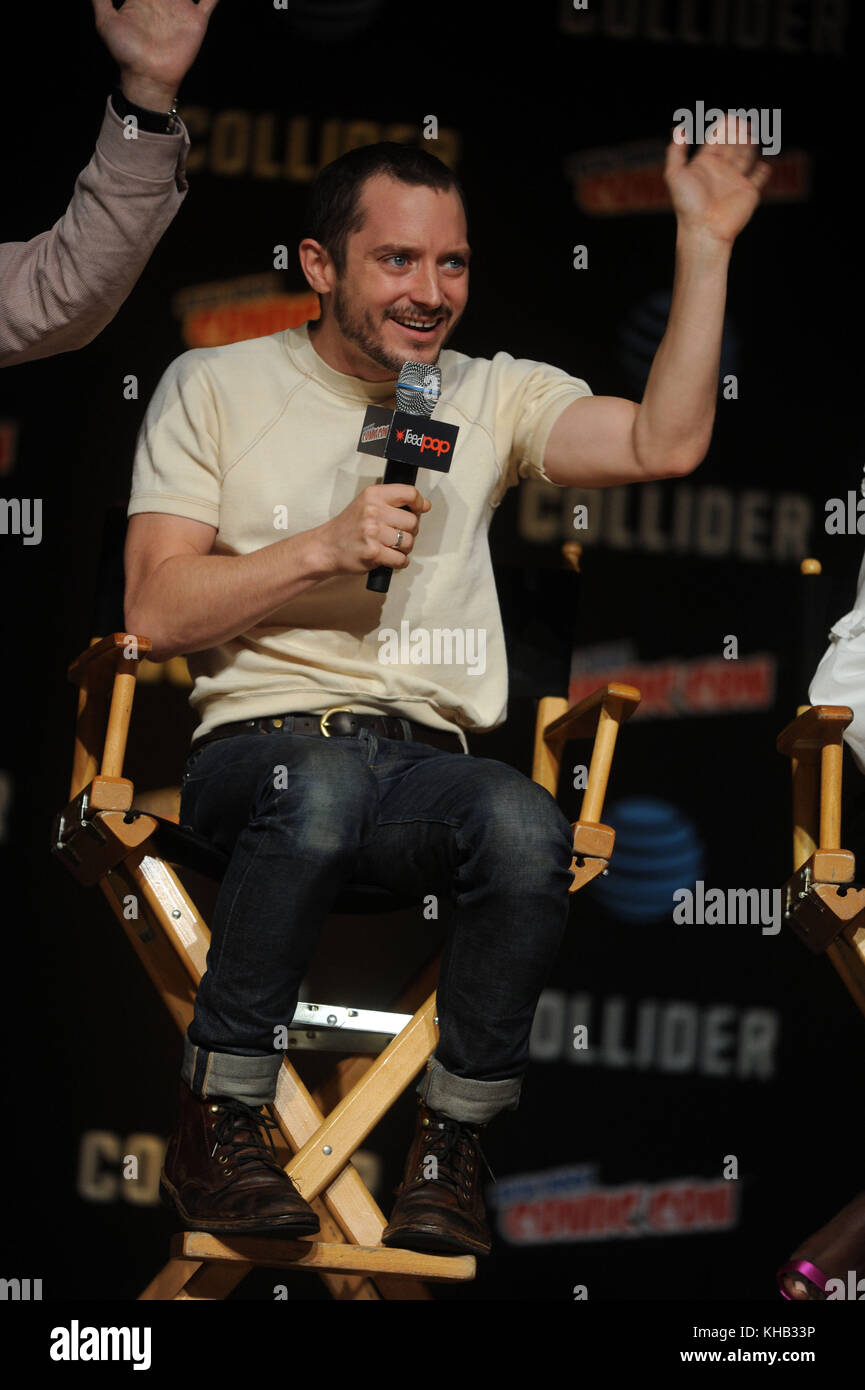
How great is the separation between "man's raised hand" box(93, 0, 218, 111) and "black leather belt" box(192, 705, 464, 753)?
0.91 meters

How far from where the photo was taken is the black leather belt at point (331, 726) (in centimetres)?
234

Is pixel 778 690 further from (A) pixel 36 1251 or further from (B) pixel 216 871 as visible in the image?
(A) pixel 36 1251

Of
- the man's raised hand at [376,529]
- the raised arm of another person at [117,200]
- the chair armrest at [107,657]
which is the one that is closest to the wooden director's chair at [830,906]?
the man's raised hand at [376,529]

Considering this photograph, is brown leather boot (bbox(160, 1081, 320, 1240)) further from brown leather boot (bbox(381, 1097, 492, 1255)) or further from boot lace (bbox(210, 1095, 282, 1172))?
brown leather boot (bbox(381, 1097, 492, 1255))

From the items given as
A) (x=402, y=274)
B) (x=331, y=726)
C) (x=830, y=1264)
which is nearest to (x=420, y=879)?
(x=331, y=726)

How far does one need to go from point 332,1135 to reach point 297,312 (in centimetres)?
168

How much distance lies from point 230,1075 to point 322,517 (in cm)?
85

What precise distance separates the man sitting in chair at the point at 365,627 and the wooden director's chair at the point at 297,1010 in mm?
70

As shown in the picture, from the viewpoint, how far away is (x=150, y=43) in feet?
7.58

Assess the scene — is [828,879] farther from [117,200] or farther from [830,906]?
[117,200]

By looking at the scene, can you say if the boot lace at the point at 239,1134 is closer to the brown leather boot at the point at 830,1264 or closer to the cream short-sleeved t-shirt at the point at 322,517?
the cream short-sleeved t-shirt at the point at 322,517

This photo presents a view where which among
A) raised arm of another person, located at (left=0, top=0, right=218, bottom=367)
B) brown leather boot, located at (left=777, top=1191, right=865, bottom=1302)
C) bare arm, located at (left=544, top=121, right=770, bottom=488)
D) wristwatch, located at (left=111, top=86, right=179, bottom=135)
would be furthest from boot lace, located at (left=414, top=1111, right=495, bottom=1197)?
wristwatch, located at (left=111, top=86, right=179, bottom=135)

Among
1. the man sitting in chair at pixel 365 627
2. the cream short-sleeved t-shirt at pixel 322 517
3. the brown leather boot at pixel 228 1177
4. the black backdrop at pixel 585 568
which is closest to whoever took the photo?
the brown leather boot at pixel 228 1177

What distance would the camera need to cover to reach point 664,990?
3.14 meters
